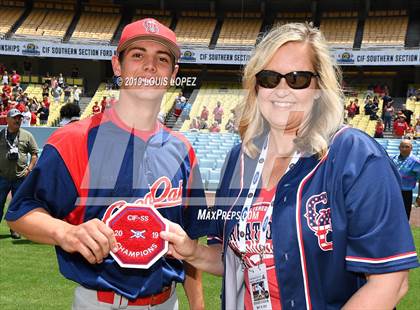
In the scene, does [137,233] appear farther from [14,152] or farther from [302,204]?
[14,152]

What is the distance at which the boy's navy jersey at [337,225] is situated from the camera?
153cm

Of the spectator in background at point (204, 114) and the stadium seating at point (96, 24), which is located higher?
the stadium seating at point (96, 24)

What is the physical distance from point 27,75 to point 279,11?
50.2ft

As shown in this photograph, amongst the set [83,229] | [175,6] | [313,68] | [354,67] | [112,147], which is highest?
[175,6]

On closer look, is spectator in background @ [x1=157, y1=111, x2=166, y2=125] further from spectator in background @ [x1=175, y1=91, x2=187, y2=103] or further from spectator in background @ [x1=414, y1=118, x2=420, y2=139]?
spectator in background @ [x1=414, y1=118, x2=420, y2=139]

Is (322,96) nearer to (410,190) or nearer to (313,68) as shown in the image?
(313,68)

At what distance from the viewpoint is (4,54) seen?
96.6 feet

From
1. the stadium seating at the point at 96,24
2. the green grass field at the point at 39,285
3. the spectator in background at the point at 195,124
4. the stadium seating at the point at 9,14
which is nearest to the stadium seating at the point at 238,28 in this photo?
the stadium seating at the point at 96,24

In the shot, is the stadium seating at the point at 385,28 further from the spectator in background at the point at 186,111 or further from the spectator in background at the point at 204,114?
the spectator in background at the point at 186,111

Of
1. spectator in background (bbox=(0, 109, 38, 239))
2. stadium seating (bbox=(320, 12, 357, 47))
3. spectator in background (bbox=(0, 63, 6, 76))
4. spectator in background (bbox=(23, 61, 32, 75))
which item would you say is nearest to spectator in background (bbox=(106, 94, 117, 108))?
spectator in background (bbox=(0, 109, 38, 239))

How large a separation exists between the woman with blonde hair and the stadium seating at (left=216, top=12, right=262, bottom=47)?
2518cm

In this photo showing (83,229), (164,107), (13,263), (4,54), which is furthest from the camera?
(4,54)

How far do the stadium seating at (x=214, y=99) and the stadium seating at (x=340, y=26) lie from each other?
2908cm

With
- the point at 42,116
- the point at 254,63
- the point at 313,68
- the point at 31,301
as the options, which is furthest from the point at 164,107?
the point at 42,116
